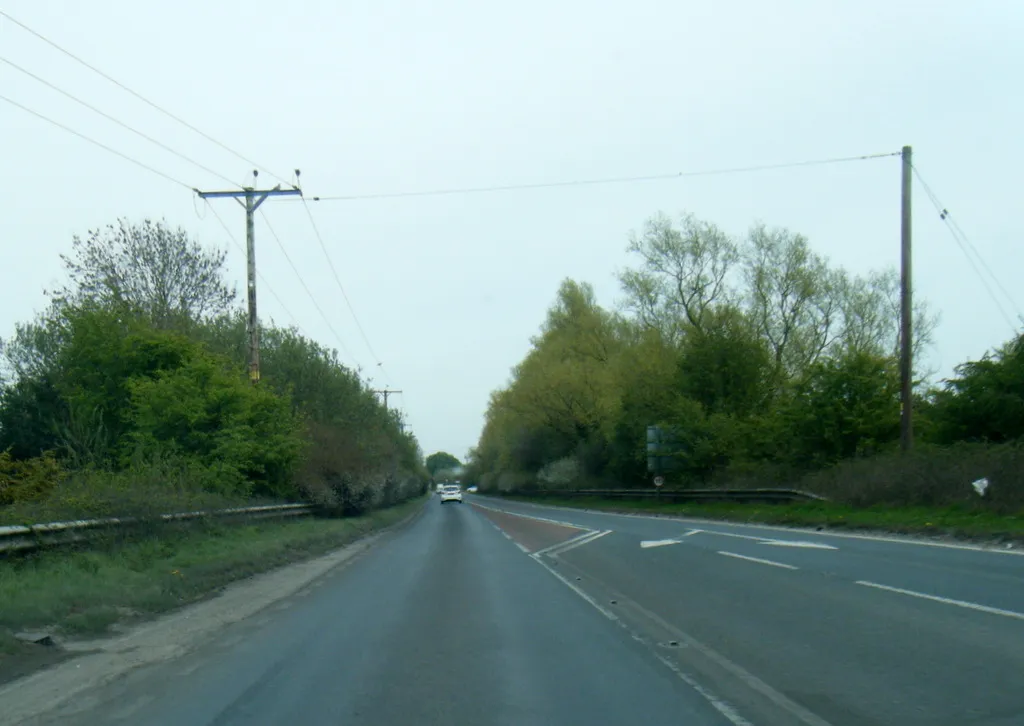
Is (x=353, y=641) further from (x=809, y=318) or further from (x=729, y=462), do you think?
(x=809, y=318)

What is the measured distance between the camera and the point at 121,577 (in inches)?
548

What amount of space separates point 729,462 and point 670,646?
36.4 m

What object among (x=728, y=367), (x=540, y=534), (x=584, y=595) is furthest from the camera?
(x=728, y=367)

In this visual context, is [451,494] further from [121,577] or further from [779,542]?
[121,577]

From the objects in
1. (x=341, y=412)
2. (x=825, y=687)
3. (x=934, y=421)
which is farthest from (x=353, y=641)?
(x=341, y=412)

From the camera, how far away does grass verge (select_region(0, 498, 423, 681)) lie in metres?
10.7

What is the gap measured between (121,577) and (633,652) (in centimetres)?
835

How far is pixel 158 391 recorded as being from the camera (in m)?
28.0

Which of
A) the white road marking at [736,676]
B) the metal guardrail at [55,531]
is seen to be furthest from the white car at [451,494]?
the white road marking at [736,676]

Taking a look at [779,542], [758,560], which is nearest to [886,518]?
[779,542]

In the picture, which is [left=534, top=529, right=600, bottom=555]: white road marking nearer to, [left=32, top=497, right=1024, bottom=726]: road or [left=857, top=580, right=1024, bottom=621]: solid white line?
[left=32, top=497, right=1024, bottom=726]: road

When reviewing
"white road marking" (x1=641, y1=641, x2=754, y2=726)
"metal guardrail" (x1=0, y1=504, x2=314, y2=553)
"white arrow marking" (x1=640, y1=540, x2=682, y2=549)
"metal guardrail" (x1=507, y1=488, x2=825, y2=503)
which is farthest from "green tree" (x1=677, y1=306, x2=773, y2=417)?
"white road marking" (x1=641, y1=641, x2=754, y2=726)

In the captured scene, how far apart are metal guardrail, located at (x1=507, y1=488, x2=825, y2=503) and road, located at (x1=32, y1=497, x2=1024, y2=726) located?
51.9 ft

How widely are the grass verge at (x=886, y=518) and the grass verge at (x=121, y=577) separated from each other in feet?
44.7
